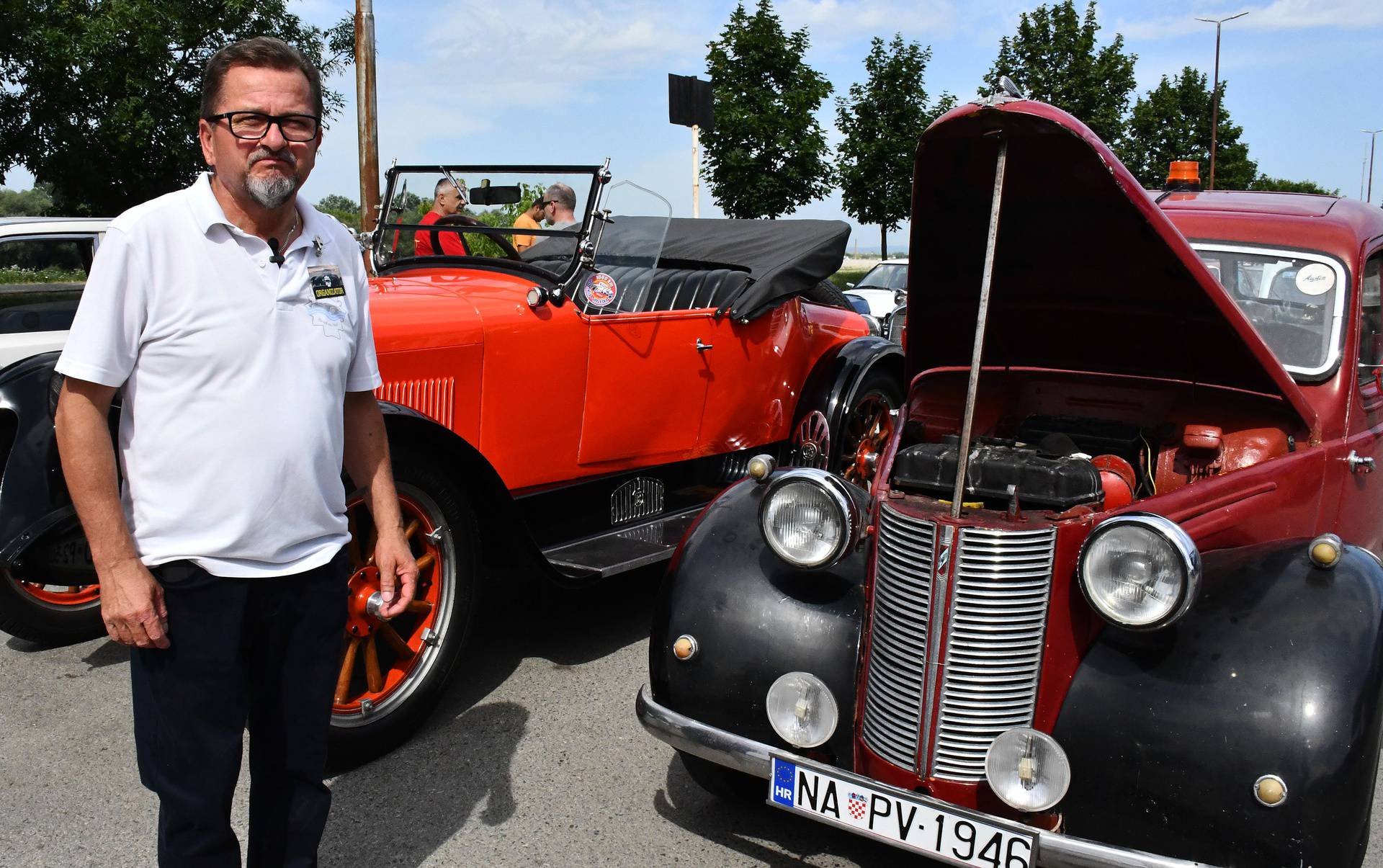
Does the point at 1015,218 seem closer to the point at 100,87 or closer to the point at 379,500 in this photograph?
the point at 379,500

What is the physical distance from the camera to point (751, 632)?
2734 millimetres

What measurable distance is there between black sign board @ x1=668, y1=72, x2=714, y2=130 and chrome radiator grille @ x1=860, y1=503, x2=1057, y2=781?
7.96 m

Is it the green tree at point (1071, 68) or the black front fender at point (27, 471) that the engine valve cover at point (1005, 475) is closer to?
the black front fender at point (27, 471)

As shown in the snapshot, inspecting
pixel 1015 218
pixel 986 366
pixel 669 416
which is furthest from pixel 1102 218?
pixel 669 416

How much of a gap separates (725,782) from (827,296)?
12.5 feet

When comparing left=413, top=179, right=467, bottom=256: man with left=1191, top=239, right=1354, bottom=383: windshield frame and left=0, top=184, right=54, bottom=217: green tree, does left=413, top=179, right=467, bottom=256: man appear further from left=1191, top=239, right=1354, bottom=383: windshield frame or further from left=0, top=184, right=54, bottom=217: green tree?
left=0, top=184, right=54, bottom=217: green tree

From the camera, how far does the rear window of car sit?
5.92 metres

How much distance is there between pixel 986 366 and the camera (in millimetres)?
3672

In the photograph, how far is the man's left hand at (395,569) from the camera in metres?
2.41

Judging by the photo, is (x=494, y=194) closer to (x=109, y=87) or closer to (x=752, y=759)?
(x=752, y=759)

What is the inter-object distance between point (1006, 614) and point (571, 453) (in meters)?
2.34

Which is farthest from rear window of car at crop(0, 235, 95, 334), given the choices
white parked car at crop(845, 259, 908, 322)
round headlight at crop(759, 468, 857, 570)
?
white parked car at crop(845, 259, 908, 322)

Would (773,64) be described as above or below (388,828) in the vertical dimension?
above

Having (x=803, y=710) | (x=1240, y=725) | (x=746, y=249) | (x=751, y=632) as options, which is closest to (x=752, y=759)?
(x=803, y=710)
